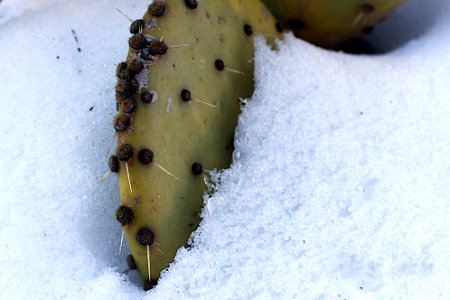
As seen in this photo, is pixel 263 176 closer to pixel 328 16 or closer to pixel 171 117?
pixel 171 117

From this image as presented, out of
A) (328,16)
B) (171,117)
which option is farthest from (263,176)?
(328,16)

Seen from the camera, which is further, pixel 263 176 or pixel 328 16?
pixel 328 16

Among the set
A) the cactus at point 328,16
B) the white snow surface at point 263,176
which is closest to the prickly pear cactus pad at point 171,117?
the white snow surface at point 263,176

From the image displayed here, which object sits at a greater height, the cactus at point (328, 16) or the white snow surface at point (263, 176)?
the cactus at point (328, 16)

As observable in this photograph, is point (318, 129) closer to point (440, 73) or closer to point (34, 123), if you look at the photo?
point (440, 73)

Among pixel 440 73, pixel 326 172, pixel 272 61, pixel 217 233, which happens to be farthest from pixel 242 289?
pixel 440 73

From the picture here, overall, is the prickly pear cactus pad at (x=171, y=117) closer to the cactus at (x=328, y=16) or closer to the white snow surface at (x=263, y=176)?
the white snow surface at (x=263, y=176)

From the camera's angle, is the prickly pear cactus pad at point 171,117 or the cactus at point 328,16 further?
the cactus at point 328,16
